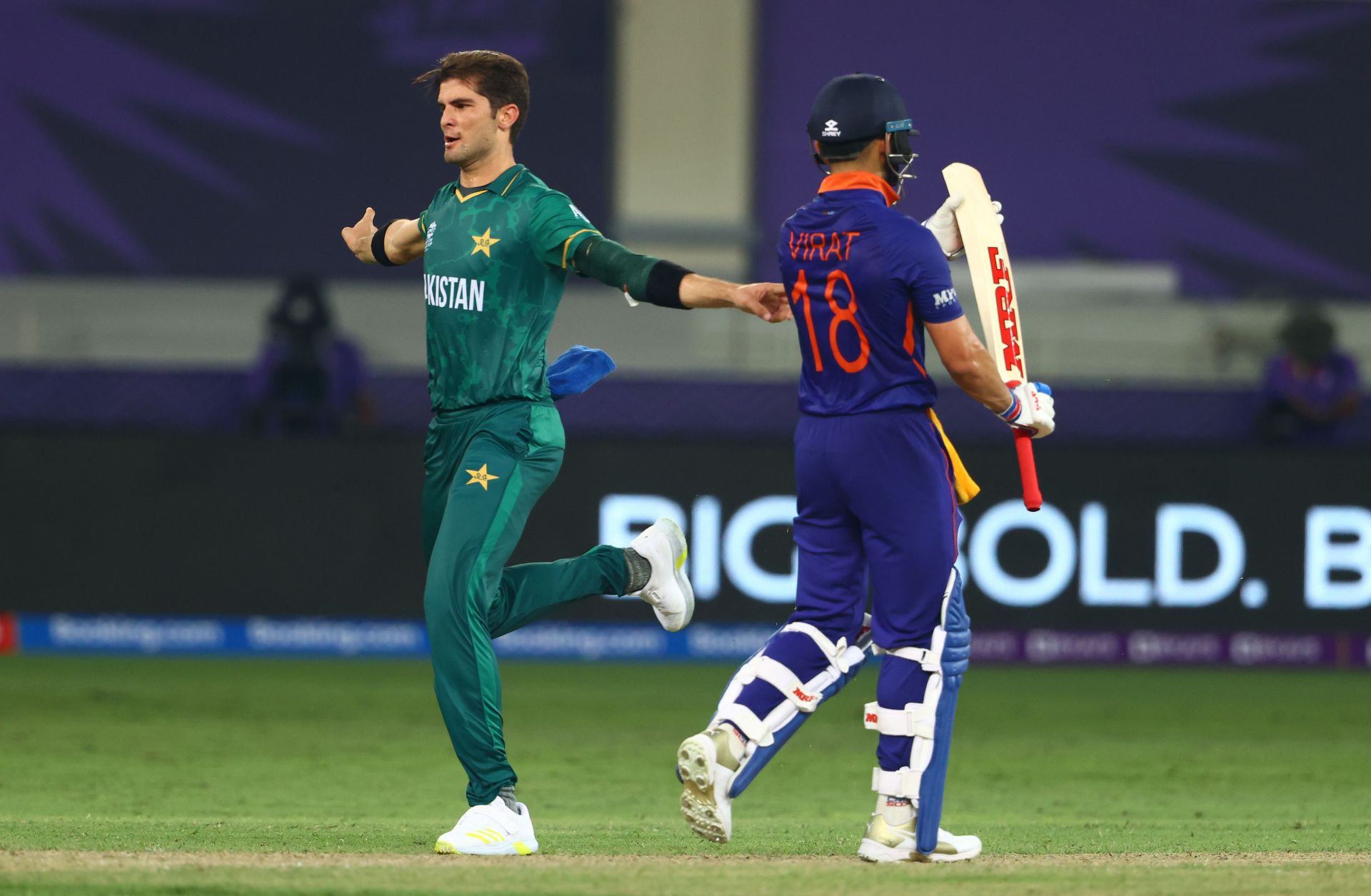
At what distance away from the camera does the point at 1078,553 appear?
11461mm

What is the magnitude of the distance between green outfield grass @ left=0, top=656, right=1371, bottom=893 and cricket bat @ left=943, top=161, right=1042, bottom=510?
1304mm

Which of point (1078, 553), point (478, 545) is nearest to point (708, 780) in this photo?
point (478, 545)

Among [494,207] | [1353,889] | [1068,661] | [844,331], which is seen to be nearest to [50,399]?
[1068,661]

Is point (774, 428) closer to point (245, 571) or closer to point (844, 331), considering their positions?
point (245, 571)

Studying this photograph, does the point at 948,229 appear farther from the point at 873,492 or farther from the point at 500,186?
the point at 500,186

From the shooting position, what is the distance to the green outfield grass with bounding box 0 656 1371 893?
4.79m

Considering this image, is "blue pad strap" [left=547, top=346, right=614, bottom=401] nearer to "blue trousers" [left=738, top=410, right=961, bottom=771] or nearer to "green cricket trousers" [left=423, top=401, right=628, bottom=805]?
"green cricket trousers" [left=423, top=401, right=628, bottom=805]

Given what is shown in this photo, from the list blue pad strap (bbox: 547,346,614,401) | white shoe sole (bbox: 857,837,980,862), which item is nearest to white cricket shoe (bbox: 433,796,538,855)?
white shoe sole (bbox: 857,837,980,862)

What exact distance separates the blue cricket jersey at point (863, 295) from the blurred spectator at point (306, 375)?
302 inches

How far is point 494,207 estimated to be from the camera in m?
5.43

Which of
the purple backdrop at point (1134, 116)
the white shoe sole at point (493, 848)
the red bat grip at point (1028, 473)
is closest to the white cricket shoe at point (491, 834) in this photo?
the white shoe sole at point (493, 848)

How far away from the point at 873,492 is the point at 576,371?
123 centimetres

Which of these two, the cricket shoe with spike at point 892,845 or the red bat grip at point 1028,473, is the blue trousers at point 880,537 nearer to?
the cricket shoe with spike at point 892,845

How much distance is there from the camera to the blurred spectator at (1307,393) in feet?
41.7
